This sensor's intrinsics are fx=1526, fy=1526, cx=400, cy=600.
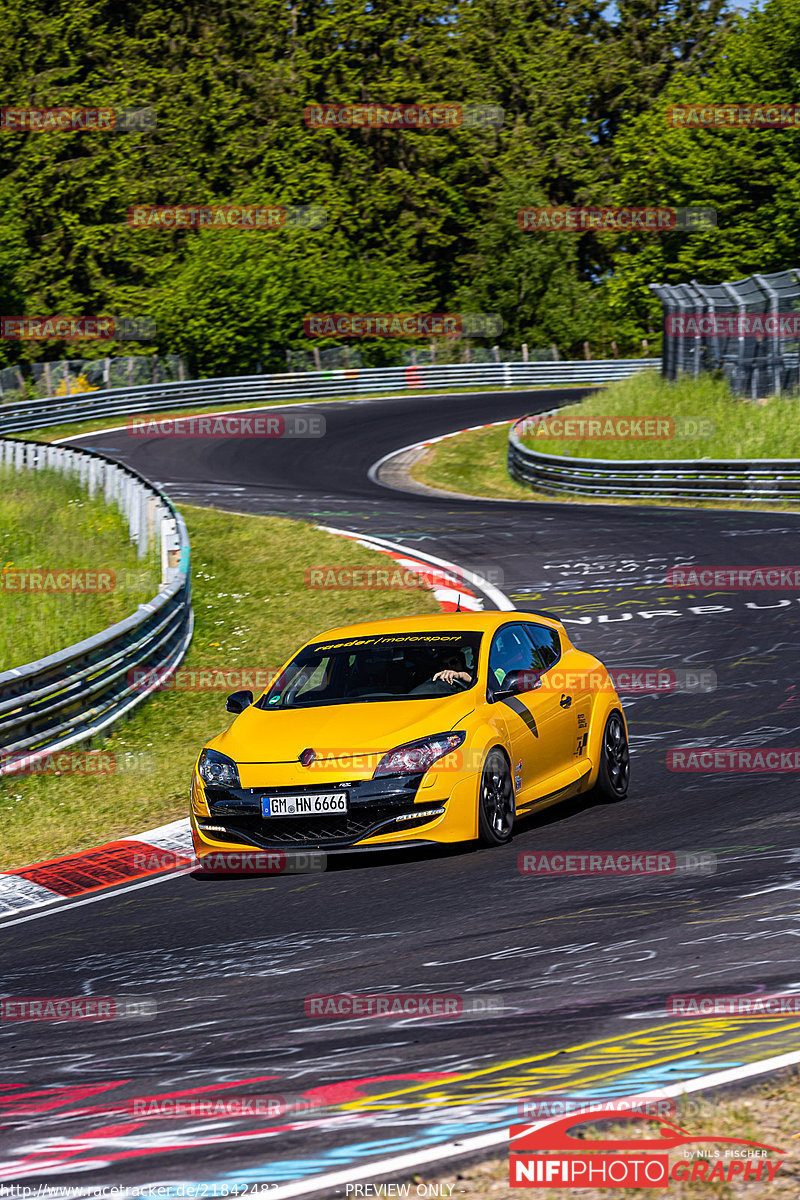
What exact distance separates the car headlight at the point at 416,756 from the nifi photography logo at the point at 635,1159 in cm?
420

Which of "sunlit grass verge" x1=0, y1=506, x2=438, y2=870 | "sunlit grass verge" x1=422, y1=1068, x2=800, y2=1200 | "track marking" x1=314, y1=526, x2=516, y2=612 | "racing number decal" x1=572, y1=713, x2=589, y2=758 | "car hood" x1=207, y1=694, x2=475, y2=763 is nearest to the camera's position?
"sunlit grass verge" x1=422, y1=1068, x2=800, y2=1200

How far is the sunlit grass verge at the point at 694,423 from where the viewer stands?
31.0m

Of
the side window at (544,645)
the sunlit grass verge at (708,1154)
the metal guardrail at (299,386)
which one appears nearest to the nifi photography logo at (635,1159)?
the sunlit grass verge at (708,1154)

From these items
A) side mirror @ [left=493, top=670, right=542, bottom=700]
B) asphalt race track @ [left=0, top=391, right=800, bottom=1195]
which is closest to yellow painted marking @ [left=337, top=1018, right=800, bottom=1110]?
asphalt race track @ [left=0, top=391, right=800, bottom=1195]

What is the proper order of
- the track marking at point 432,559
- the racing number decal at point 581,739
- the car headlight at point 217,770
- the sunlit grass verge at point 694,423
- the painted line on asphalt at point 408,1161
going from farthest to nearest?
the sunlit grass verge at point 694,423, the track marking at point 432,559, the racing number decal at point 581,739, the car headlight at point 217,770, the painted line on asphalt at point 408,1161

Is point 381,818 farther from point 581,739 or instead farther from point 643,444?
point 643,444

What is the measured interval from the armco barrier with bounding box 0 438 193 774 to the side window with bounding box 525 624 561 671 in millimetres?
3907

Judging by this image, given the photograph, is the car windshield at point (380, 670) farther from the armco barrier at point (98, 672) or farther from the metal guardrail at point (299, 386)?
the metal guardrail at point (299, 386)

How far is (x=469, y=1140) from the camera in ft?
14.7

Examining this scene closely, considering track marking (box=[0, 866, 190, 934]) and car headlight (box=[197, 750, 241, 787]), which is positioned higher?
car headlight (box=[197, 750, 241, 787])

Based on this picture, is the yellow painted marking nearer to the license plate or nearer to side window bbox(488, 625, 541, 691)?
the license plate

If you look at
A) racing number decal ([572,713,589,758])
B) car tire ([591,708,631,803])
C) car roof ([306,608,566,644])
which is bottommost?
car tire ([591,708,631,803])

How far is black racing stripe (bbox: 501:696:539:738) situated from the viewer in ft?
31.3

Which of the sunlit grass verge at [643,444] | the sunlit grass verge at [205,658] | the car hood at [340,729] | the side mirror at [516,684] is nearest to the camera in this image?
the car hood at [340,729]
